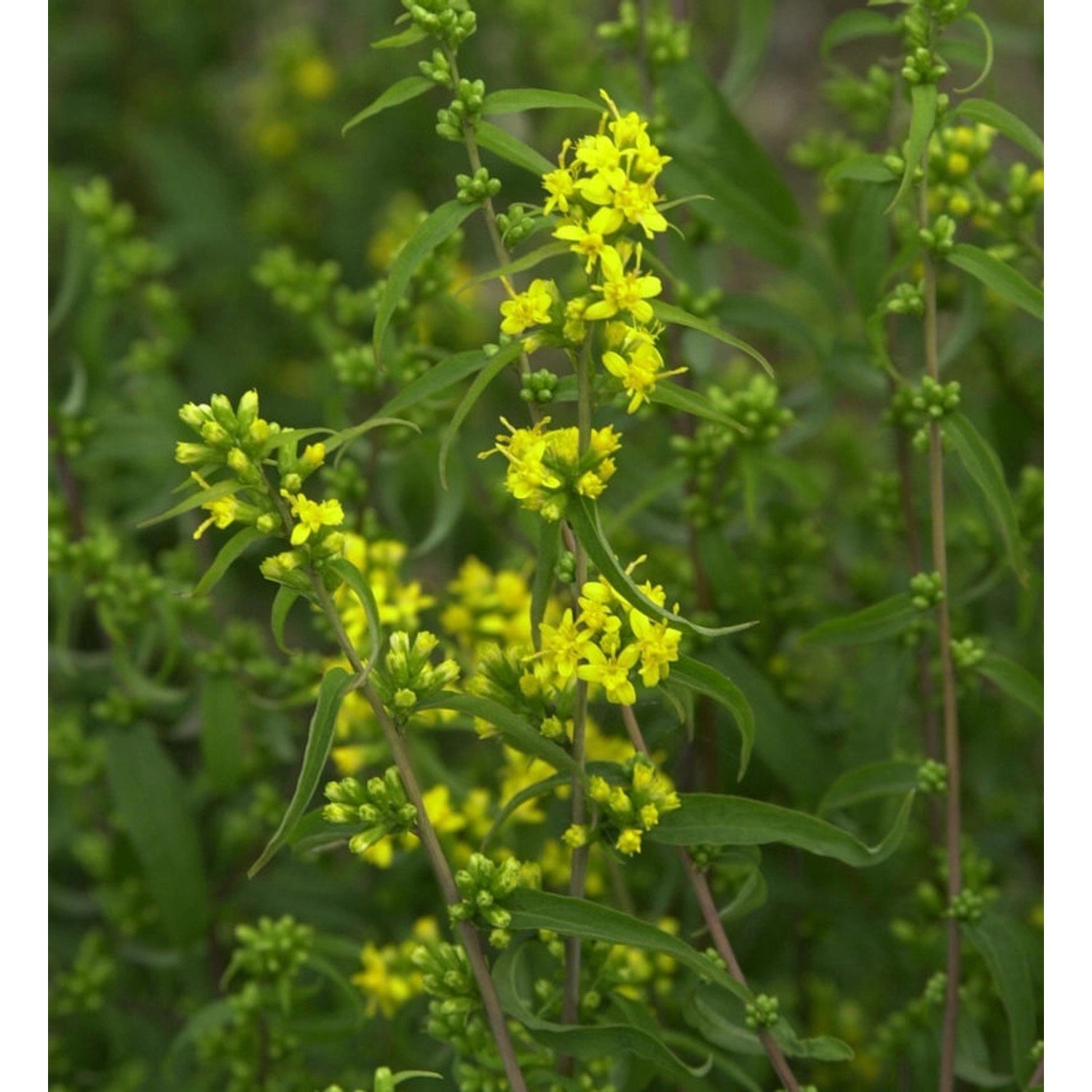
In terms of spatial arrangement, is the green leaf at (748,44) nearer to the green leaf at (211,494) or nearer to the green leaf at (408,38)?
the green leaf at (408,38)

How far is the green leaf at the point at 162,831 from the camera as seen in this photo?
1.78 metres

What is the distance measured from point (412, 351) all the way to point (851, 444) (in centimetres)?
103

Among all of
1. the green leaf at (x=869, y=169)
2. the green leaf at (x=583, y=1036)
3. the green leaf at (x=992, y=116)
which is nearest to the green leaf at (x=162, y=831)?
the green leaf at (x=583, y=1036)

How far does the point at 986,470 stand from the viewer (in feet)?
4.27

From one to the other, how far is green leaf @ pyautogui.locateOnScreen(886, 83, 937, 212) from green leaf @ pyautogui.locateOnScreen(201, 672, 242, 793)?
0.95 meters

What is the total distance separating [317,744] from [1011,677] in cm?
69

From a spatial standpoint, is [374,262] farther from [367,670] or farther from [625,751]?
[367,670]

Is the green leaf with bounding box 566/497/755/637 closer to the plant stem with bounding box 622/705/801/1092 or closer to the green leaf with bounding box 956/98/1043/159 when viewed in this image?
the plant stem with bounding box 622/705/801/1092

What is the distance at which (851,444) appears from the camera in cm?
242

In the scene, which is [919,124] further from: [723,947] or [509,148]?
[723,947]

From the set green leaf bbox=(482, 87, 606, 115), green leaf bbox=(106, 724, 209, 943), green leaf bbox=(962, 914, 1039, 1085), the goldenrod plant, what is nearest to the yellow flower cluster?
the goldenrod plant

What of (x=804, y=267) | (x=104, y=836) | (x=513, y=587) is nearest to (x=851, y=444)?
(x=804, y=267)

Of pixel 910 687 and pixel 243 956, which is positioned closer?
pixel 243 956

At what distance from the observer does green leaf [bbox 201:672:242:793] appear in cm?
176
